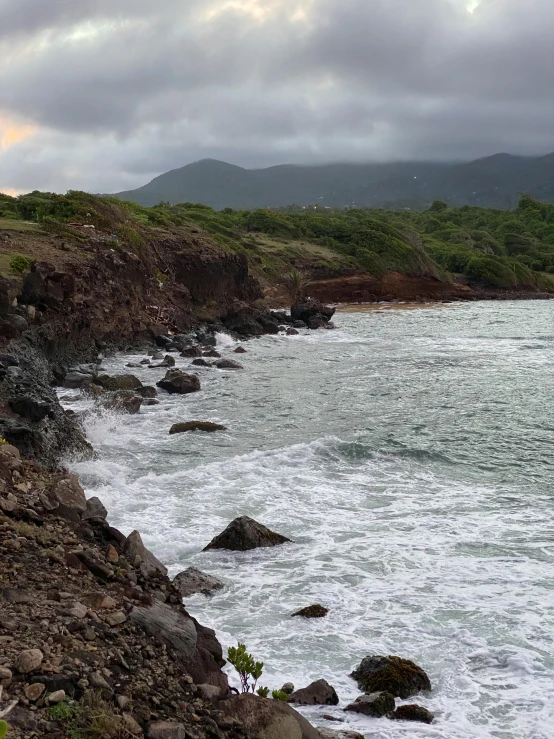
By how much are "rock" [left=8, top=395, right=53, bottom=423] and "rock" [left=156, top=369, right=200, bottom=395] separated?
888 centimetres

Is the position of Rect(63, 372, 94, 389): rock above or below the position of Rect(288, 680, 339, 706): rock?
above

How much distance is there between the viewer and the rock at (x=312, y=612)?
863cm

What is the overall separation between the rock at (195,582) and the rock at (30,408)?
5708 millimetres

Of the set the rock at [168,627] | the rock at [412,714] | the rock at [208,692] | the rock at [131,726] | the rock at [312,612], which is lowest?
the rock at [412,714]

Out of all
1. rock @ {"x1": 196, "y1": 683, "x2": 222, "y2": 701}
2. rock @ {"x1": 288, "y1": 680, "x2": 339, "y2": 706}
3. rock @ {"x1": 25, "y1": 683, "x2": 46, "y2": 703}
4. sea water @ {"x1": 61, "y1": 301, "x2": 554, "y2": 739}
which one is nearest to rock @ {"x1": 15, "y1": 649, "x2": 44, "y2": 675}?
rock @ {"x1": 25, "y1": 683, "x2": 46, "y2": 703}

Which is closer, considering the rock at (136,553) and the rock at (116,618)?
the rock at (116,618)

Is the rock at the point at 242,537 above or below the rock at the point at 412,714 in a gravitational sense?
above

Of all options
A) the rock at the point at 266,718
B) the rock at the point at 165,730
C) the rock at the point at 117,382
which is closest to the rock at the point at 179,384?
the rock at the point at 117,382

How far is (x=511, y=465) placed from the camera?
585 inches

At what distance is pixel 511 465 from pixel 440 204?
148183mm

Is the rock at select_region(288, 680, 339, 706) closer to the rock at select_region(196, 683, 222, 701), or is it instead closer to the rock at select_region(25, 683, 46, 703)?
the rock at select_region(196, 683, 222, 701)

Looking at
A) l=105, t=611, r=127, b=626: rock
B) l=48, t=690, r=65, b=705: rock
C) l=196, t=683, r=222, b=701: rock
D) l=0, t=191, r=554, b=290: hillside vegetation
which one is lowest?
l=196, t=683, r=222, b=701: rock

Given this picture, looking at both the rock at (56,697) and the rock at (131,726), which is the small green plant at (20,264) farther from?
the rock at (131,726)

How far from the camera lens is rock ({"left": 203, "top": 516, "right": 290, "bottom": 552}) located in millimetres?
10477
